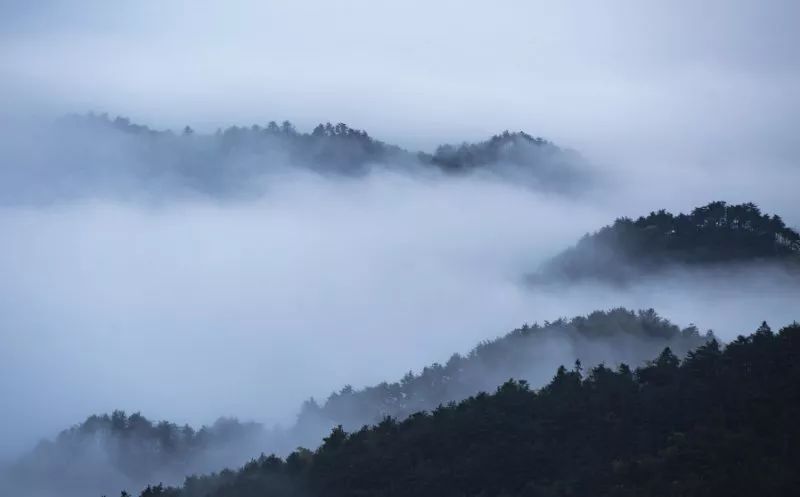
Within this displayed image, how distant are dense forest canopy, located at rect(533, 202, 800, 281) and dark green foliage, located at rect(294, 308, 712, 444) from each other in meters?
5.32

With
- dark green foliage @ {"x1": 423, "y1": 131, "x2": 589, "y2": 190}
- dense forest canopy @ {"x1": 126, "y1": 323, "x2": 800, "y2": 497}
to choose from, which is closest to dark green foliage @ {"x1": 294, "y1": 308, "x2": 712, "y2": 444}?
dense forest canopy @ {"x1": 126, "y1": 323, "x2": 800, "y2": 497}

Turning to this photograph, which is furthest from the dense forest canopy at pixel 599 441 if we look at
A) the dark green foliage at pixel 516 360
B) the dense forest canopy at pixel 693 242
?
the dense forest canopy at pixel 693 242

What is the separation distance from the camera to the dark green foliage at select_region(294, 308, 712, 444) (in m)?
35.5

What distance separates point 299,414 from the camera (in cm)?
4966

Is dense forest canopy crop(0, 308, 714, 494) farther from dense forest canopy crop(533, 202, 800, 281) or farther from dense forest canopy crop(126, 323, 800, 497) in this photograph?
dense forest canopy crop(533, 202, 800, 281)

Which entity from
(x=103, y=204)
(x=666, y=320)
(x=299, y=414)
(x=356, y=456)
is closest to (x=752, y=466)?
(x=356, y=456)

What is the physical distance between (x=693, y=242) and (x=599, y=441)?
18.0 m

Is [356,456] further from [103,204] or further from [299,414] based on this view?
[103,204]

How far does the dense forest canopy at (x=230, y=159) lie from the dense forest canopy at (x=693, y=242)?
49.5m

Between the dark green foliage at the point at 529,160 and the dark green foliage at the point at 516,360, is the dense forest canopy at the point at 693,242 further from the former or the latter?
the dark green foliage at the point at 529,160

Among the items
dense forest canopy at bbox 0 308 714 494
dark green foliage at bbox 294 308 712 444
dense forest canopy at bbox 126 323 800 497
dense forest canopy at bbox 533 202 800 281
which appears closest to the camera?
dense forest canopy at bbox 126 323 800 497

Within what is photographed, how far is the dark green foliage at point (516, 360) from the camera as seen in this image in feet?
116

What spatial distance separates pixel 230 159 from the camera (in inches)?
4537

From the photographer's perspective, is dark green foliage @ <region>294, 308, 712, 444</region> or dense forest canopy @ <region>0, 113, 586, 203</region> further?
dense forest canopy @ <region>0, 113, 586, 203</region>
